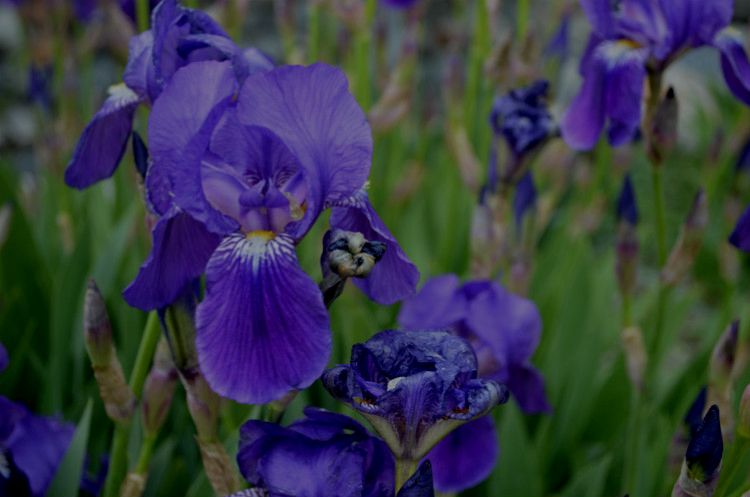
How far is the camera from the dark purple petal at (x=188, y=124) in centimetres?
79

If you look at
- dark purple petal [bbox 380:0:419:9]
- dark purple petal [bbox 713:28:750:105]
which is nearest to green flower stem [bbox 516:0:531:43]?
dark purple petal [bbox 380:0:419:9]

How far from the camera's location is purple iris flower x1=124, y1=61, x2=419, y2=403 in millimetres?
750

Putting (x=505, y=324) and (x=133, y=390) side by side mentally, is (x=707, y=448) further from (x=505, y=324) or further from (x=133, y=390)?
(x=133, y=390)

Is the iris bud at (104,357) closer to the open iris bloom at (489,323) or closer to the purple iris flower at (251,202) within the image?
the purple iris flower at (251,202)

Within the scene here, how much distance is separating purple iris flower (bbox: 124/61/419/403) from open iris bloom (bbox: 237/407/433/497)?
0.08 m

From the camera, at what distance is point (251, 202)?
825 millimetres

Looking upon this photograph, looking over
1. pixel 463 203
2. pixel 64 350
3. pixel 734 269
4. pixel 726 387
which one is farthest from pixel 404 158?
pixel 726 387

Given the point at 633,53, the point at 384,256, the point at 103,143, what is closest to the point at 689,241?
the point at 633,53

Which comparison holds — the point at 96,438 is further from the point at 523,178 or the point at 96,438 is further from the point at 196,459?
the point at 523,178

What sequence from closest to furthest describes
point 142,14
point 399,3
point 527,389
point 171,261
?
point 171,261
point 527,389
point 142,14
point 399,3

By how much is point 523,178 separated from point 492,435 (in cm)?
64

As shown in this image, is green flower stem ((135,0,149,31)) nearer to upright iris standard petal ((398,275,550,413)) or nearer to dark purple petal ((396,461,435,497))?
upright iris standard petal ((398,275,550,413))

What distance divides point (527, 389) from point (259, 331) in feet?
2.31

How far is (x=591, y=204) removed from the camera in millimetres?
2283
